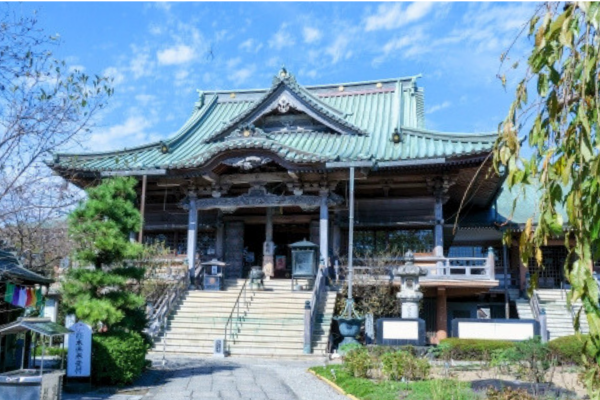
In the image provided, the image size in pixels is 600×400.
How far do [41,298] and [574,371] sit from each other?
47.1 ft

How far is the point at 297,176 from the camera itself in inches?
899

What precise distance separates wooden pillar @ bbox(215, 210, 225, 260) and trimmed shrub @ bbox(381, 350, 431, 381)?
14.6 meters

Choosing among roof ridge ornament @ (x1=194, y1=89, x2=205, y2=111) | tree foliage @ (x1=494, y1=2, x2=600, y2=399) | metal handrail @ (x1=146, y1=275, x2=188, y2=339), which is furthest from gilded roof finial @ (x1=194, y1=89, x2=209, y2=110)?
tree foliage @ (x1=494, y1=2, x2=600, y2=399)

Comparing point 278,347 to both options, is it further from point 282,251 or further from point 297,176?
point 282,251

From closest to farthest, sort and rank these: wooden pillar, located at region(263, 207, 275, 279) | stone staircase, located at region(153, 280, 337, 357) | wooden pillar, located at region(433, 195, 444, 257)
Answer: stone staircase, located at region(153, 280, 337, 357), wooden pillar, located at region(433, 195, 444, 257), wooden pillar, located at region(263, 207, 275, 279)

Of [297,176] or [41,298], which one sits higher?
[297,176]

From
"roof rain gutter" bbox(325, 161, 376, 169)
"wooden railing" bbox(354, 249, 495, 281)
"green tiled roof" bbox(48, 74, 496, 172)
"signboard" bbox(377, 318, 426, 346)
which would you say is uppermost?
"green tiled roof" bbox(48, 74, 496, 172)

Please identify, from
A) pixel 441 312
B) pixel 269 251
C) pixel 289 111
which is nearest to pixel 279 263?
pixel 269 251

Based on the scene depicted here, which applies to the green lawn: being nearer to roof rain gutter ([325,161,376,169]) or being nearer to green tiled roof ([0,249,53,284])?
green tiled roof ([0,249,53,284])

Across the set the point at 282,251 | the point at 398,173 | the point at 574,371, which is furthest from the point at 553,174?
the point at 282,251

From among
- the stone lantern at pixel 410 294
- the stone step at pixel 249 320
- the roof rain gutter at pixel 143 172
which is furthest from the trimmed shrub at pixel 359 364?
the roof rain gutter at pixel 143 172

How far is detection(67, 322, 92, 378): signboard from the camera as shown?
11.8 meters

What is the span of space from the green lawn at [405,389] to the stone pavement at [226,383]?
0.38m

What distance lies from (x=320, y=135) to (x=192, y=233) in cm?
755
